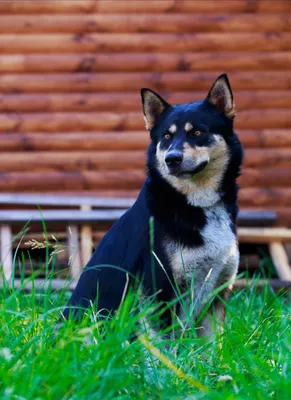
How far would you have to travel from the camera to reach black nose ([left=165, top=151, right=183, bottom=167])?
10.8 ft

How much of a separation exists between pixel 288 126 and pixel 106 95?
195 centimetres

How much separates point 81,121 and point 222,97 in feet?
12.0

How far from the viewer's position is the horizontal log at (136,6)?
7.06 meters

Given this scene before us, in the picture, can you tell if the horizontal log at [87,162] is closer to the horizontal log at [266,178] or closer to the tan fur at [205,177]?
the horizontal log at [266,178]

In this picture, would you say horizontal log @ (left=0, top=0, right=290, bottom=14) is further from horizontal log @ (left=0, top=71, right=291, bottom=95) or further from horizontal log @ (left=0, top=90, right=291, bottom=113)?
horizontal log @ (left=0, top=90, right=291, bottom=113)

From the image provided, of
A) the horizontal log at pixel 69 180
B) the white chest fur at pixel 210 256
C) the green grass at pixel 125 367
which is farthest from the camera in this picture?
the horizontal log at pixel 69 180

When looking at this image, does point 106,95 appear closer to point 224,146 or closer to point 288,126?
point 288,126

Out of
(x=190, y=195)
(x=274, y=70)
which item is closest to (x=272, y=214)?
(x=274, y=70)

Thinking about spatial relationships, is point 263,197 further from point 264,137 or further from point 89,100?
point 89,100

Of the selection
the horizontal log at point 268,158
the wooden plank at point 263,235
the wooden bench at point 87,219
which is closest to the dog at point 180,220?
the wooden bench at point 87,219

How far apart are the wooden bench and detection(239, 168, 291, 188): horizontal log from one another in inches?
13.2

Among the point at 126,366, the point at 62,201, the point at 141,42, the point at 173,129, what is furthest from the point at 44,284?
the point at 141,42

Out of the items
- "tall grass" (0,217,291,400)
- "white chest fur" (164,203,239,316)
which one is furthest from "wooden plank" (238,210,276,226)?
"tall grass" (0,217,291,400)

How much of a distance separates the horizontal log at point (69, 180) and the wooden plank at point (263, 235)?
46.2 inches
